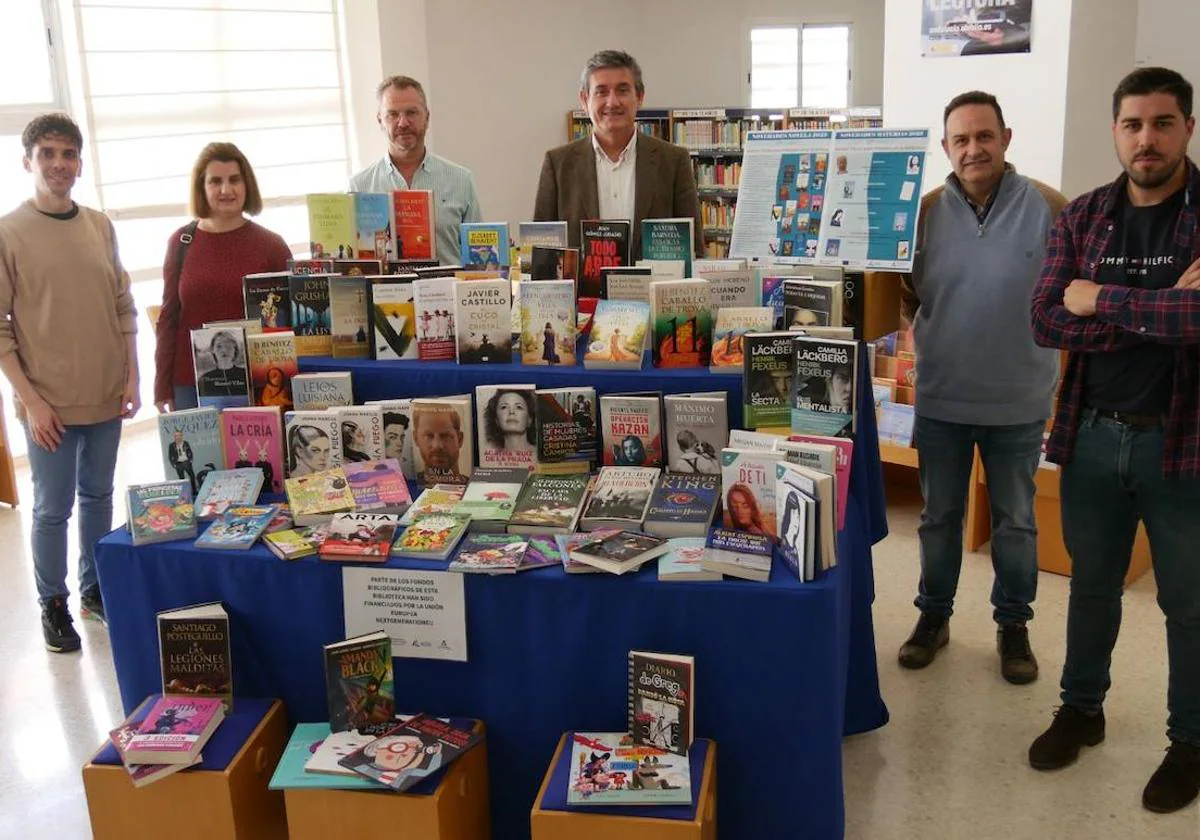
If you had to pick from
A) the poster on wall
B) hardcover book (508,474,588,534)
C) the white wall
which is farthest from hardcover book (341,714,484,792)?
the poster on wall

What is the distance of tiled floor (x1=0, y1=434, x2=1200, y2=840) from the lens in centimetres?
271

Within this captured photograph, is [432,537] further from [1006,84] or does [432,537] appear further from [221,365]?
[1006,84]

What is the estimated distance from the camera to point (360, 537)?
98.1 inches

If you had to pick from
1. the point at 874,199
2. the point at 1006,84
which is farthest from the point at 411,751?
the point at 1006,84

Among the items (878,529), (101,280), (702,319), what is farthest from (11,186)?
(878,529)

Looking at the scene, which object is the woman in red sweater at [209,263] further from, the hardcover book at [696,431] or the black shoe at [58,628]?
the hardcover book at [696,431]

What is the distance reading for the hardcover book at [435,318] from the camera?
2969mm

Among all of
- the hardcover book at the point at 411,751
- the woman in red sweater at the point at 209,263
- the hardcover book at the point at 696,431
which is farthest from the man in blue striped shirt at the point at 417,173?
the hardcover book at the point at 411,751

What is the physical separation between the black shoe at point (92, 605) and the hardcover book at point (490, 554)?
2.16 metres

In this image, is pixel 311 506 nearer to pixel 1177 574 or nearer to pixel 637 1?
pixel 1177 574

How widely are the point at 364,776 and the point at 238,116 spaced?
5975mm

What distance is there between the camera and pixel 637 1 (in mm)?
10422

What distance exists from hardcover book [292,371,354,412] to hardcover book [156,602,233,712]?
0.66m

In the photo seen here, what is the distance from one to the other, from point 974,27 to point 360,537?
389 cm
